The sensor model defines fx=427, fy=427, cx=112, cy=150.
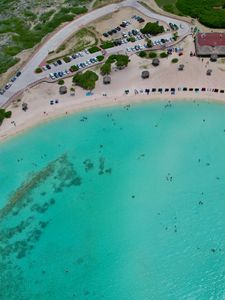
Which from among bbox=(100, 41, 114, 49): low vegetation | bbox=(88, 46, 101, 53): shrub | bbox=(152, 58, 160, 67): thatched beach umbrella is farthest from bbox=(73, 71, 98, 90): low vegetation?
bbox=(152, 58, 160, 67): thatched beach umbrella

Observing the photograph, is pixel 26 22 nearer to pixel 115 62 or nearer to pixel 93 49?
pixel 93 49

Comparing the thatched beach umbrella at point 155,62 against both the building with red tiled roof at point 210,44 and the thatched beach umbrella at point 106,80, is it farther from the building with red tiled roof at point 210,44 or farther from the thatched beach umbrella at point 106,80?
the thatched beach umbrella at point 106,80

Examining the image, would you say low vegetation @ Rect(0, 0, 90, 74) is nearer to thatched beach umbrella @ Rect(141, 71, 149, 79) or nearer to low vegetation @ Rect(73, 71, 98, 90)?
low vegetation @ Rect(73, 71, 98, 90)

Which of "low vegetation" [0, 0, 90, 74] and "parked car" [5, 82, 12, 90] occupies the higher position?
"low vegetation" [0, 0, 90, 74]

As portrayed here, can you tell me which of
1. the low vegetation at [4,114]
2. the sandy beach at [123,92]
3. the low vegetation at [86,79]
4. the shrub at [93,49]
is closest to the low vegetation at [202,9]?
the sandy beach at [123,92]

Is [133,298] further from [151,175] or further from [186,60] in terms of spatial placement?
[186,60]

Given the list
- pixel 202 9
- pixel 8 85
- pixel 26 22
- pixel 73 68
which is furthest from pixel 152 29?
pixel 8 85
